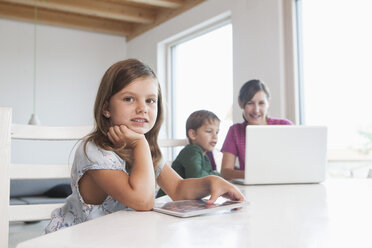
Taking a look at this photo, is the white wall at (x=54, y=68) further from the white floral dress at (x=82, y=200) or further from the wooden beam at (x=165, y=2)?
the white floral dress at (x=82, y=200)

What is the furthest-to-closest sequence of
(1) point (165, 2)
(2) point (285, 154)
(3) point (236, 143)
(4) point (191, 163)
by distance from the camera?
(1) point (165, 2), (3) point (236, 143), (4) point (191, 163), (2) point (285, 154)

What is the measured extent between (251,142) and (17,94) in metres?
4.19

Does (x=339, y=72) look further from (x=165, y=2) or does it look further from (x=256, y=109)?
(x=165, y=2)

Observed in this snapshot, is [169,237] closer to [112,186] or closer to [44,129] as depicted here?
[112,186]

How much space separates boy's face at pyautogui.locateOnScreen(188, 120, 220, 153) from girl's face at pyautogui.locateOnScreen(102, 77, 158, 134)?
1.16 meters

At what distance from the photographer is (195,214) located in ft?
2.22

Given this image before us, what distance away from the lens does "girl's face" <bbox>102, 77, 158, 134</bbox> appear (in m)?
0.99

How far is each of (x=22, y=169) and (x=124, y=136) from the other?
315 millimetres

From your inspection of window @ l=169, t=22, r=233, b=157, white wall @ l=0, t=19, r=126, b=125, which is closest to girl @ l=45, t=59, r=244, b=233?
window @ l=169, t=22, r=233, b=157

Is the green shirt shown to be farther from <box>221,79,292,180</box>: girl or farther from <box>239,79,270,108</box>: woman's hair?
<box>239,79,270,108</box>: woman's hair

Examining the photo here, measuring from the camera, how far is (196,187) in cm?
97

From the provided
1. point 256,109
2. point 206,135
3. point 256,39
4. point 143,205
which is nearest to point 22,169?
point 143,205

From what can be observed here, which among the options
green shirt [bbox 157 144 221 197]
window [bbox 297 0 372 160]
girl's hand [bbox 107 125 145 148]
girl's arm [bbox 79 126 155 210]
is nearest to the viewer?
girl's arm [bbox 79 126 155 210]

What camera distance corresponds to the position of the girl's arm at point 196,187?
87cm
